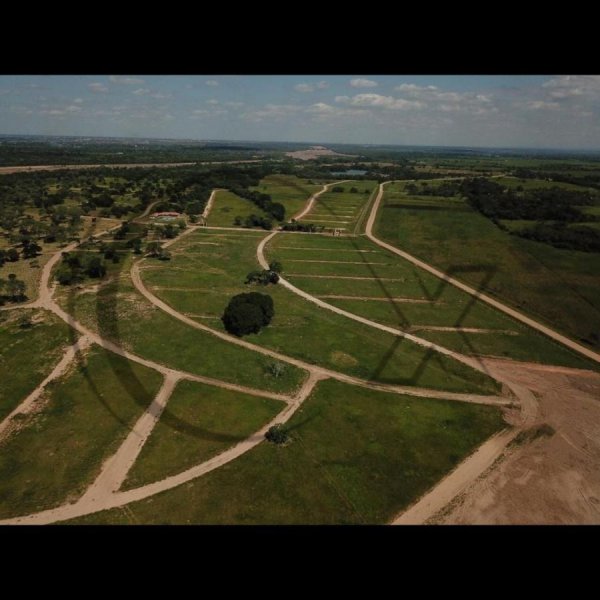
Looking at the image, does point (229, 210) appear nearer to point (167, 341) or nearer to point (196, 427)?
Result: point (167, 341)

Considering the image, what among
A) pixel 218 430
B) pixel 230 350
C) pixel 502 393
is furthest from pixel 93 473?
pixel 502 393

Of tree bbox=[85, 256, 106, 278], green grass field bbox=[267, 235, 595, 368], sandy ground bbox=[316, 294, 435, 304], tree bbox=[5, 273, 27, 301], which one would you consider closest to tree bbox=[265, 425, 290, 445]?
green grass field bbox=[267, 235, 595, 368]

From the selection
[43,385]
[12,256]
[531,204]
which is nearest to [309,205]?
[531,204]

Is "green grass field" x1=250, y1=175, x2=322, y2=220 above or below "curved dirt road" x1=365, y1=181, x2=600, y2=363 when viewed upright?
above

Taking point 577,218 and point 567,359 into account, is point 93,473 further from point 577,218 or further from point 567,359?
point 577,218

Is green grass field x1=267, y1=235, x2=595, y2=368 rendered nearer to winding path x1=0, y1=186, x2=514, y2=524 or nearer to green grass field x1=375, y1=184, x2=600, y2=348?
green grass field x1=375, y1=184, x2=600, y2=348
